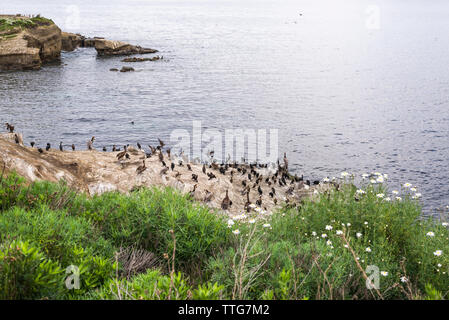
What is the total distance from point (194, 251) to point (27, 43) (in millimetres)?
49295

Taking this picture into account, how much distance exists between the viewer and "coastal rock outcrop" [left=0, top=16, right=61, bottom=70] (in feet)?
153

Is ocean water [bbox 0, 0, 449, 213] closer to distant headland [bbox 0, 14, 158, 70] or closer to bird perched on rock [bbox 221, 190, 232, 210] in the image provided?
distant headland [bbox 0, 14, 158, 70]

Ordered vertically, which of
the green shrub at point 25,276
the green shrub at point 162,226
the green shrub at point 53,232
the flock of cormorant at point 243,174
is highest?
the green shrub at point 25,276

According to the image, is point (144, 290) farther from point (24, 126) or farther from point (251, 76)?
point (251, 76)

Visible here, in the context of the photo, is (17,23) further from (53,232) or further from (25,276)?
(25,276)

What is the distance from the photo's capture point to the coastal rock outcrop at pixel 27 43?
46.7m

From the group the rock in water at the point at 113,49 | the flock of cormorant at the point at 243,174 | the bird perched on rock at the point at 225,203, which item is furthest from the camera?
the rock in water at the point at 113,49

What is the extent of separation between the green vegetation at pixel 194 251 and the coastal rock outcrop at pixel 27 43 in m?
44.2

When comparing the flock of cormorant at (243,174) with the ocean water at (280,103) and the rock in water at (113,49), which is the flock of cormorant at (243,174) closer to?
the ocean water at (280,103)

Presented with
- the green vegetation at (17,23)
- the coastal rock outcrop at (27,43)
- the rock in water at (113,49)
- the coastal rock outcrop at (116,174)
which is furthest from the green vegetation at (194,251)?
the rock in water at (113,49)

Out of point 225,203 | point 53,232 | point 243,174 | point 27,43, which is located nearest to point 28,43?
point 27,43

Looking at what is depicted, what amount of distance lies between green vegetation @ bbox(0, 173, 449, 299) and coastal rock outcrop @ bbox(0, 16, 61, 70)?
4418 centimetres

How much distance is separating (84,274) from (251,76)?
45575 mm
